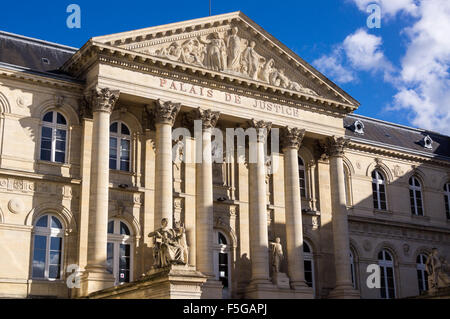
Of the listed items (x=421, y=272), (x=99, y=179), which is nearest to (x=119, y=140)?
(x=99, y=179)

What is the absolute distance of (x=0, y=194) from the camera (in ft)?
92.8

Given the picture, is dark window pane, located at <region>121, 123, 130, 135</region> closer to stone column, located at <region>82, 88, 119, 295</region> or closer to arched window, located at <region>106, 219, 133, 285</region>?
stone column, located at <region>82, 88, 119, 295</region>

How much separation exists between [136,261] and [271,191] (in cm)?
843

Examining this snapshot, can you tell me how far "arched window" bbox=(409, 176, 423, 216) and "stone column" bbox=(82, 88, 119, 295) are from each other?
21.1 meters

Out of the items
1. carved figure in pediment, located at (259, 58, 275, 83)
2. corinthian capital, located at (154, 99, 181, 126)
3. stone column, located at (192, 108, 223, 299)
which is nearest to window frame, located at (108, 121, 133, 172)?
Result: corinthian capital, located at (154, 99, 181, 126)

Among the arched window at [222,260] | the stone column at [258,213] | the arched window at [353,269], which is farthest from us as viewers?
the arched window at [353,269]

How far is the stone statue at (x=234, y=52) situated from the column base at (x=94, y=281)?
Result: 1173 cm

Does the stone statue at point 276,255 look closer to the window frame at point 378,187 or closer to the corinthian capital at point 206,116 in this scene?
the corinthian capital at point 206,116

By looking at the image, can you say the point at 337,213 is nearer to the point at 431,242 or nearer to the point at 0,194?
the point at 431,242

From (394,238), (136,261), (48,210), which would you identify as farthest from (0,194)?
(394,238)

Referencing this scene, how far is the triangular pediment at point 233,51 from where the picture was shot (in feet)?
103

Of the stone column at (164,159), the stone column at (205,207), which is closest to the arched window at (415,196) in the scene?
the stone column at (205,207)

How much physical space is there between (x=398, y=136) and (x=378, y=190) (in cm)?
579

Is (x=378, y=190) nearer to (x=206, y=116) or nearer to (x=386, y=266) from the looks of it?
(x=386, y=266)
